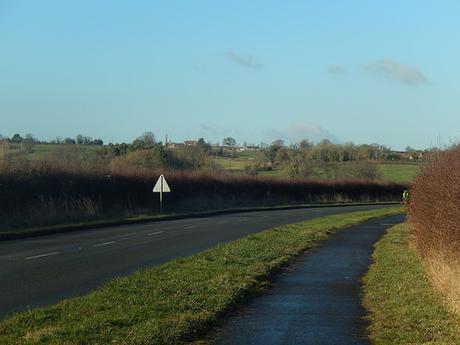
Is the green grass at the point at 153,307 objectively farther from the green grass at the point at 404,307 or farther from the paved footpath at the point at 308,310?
the green grass at the point at 404,307

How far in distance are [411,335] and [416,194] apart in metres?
8.98

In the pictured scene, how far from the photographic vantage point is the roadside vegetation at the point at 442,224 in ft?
37.0

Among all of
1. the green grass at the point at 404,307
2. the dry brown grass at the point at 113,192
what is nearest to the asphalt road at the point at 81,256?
the dry brown grass at the point at 113,192

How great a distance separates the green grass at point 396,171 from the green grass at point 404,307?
3152 inches

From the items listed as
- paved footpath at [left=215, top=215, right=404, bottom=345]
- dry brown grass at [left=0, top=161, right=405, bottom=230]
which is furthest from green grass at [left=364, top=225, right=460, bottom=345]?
dry brown grass at [left=0, top=161, right=405, bottom=230]

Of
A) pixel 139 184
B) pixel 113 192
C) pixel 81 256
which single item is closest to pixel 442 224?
pixel 81 256

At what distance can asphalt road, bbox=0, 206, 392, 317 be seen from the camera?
12573 mm

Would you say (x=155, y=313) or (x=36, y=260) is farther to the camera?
(x=36, y=260)

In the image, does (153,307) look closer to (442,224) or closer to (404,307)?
(404,307)

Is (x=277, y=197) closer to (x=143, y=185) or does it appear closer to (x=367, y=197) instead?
(x=367, y=197)

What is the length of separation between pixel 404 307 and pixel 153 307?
11.9 ft

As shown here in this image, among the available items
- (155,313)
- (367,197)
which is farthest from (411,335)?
(367,197)

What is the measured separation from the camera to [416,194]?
56.7ft

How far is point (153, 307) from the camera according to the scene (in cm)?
1009
